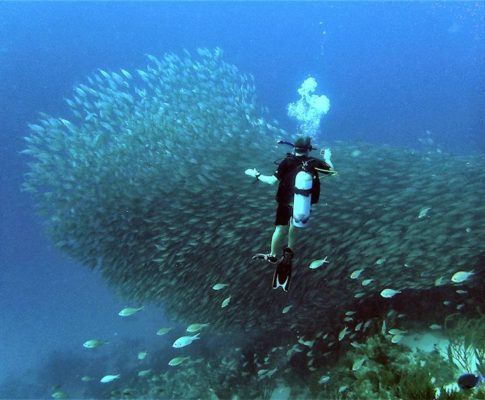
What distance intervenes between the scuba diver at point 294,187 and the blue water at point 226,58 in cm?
756

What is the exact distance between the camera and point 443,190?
8.79 m

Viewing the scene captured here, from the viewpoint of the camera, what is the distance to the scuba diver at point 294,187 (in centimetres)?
536

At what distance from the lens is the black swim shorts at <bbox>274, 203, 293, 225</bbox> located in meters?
5.94

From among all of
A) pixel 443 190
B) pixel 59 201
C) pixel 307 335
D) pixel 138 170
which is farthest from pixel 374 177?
pixel 59 201

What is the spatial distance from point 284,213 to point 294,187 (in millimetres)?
654

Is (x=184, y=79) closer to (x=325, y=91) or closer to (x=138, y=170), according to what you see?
(x=138, y=170)

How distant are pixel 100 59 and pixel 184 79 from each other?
42714mm

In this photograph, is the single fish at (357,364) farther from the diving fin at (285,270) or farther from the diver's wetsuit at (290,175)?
the diver's wetsuit at (290,175)

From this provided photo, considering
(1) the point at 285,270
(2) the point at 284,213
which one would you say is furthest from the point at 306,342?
(2) the point at 284,213

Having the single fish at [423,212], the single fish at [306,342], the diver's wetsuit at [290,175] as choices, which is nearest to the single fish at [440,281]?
the single fish at [423,212]

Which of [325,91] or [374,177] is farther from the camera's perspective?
[325,91]

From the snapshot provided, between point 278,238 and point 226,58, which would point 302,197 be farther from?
point 226,58

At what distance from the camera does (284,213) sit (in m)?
6.02

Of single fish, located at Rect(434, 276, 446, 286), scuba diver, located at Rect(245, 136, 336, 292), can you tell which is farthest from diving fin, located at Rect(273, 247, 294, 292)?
single fish, located at Rect(434, 276, 446, 286)
